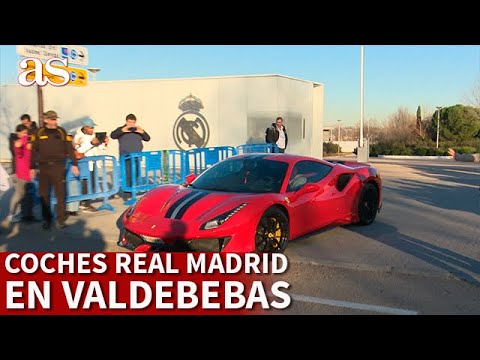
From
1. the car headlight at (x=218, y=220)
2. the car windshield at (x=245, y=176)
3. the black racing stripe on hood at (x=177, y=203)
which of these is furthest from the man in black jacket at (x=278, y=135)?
the car headlight at (x=218, y=220)

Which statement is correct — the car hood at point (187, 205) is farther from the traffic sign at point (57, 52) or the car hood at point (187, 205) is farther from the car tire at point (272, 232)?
the traffic sign at point (57, 52)

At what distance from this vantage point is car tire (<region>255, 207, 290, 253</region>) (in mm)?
5016

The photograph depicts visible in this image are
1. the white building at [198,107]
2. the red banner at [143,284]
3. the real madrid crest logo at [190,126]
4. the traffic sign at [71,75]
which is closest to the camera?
the red banner at [143,284]

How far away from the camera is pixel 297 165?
19.7 feet

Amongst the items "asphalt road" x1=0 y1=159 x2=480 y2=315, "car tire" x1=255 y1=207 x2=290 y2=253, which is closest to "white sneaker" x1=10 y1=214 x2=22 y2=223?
"asphalt road" x1=0 y1=159 x2=480 y2=315

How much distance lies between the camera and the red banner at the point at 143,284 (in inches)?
152

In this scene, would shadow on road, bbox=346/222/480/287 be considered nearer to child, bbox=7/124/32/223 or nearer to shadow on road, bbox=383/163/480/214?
shadow on road, bbox=383/163/480/214

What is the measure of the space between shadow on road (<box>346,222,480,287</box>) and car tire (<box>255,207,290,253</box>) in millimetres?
1525

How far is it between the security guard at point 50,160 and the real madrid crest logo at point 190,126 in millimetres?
11732

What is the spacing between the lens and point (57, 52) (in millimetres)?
8125
